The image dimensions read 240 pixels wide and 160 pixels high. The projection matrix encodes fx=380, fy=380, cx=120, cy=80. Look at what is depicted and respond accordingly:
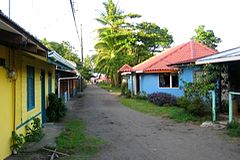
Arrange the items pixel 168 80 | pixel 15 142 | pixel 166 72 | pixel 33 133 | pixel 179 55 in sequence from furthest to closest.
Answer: pixel 179 55, pixel 168 80, pixel 166 72, pixel 33 133, pixel 15 142

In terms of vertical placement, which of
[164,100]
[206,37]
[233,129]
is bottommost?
[233,129]

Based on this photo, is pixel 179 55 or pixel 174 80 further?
pixel 179 55

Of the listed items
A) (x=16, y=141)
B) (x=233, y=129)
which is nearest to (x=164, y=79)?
(x=233, y=129)

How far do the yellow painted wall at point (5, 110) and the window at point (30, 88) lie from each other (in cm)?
236

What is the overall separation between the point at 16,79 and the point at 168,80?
22.3 meters

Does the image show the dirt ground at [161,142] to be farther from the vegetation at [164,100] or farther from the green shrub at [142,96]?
the green shrub at [142,96]

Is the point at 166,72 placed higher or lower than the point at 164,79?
higher

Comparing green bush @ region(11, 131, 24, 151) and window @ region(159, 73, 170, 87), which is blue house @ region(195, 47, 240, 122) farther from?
window @ region(159, 73, 170, 87)

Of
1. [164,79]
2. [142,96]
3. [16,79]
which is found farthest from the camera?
[142,96]

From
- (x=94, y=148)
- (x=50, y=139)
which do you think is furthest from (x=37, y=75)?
(x=94, y=148)

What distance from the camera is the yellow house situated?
22.3 feet

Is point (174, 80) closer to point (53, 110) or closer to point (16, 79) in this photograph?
point (53, 110)

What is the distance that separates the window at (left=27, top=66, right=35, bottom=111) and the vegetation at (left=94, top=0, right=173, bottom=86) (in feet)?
126

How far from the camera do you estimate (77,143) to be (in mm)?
10766
